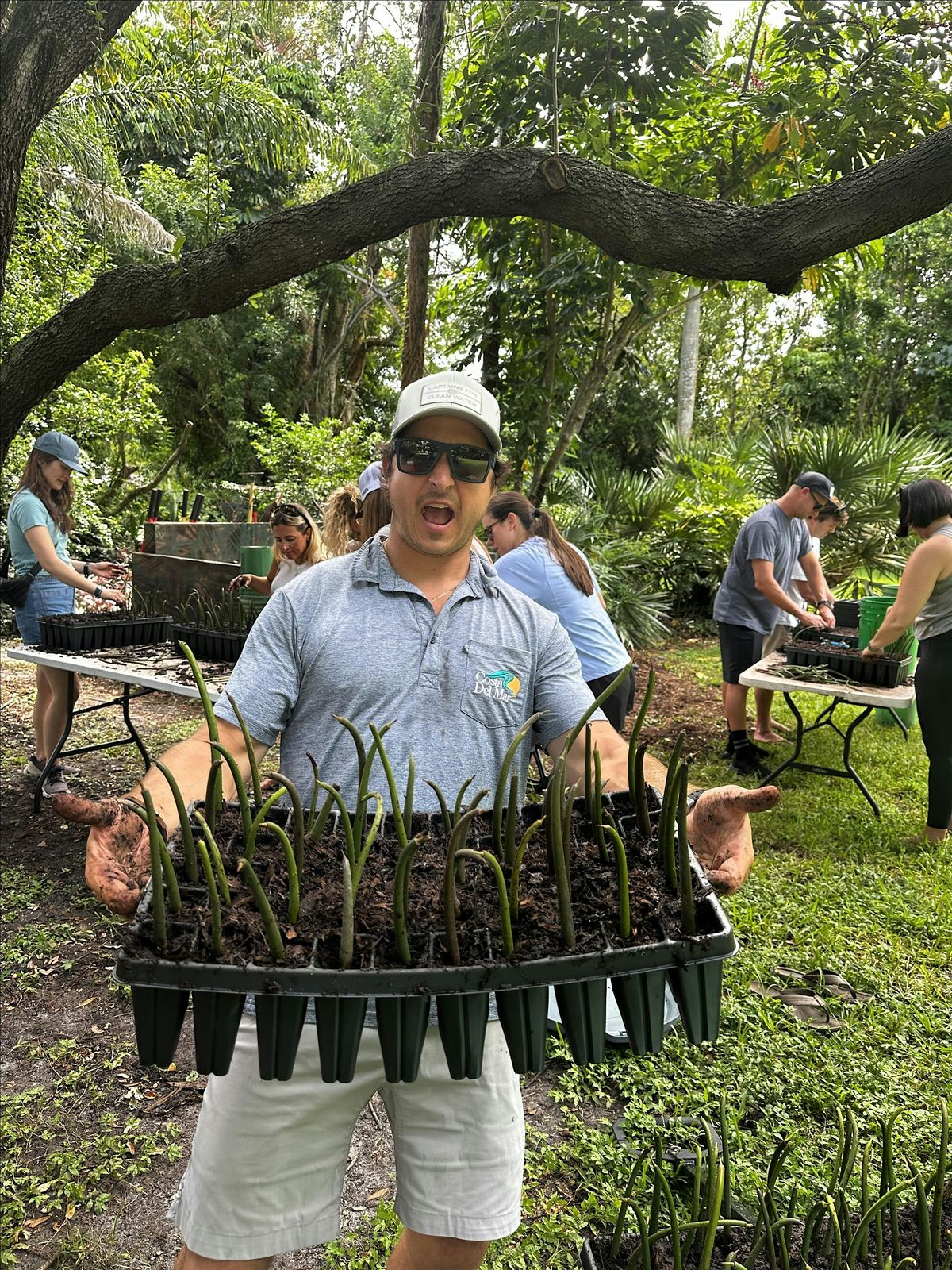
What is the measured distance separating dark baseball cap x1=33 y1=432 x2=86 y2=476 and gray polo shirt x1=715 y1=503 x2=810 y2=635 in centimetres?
442

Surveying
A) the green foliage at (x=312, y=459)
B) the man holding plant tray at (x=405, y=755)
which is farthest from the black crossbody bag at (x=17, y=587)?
the green foliage at (x=312, y=459)

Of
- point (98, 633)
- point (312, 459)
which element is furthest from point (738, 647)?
point (312, 459)

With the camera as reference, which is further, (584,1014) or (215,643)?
(215,643)

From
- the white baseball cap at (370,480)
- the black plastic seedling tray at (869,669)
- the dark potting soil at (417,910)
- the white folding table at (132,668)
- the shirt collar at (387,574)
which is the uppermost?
the white baseball cap at (370,480)

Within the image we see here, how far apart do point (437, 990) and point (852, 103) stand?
5.41 meters

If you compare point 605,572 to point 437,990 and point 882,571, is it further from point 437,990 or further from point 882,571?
point 437,990

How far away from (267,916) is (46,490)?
4.99 metres

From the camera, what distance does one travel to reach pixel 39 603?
561 centimetres

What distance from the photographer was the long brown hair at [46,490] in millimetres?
5344

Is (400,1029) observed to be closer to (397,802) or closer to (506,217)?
(397,802)

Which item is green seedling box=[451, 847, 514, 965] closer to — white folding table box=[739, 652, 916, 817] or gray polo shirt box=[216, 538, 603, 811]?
gray polo shirt box=[216, 538, 603, 811]

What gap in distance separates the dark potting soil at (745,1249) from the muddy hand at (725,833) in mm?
805

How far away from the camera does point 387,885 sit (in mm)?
1439

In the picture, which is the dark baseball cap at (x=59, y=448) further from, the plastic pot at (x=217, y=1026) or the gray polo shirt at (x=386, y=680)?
the plastic pot at (x=217, y=1026)
